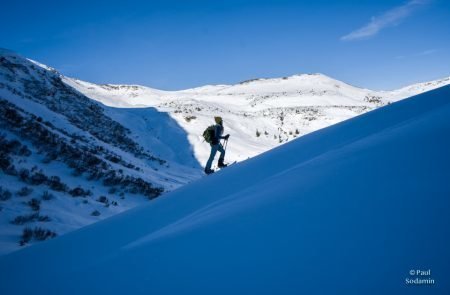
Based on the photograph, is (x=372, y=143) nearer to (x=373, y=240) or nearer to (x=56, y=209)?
(x=373, y=240)

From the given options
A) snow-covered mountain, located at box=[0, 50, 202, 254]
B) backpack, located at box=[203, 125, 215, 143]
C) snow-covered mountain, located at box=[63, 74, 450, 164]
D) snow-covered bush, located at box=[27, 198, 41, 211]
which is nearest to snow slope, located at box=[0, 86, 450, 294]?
snow-covered mountain, located at box=[0, 50, 202, 254]

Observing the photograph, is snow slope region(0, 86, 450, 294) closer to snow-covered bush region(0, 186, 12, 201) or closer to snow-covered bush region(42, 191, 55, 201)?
snow-covered bush region(0, 186, 12, 201)

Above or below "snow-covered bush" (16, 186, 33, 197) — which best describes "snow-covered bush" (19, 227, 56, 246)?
below

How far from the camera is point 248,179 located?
11.6ft

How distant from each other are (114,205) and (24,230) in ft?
11.2

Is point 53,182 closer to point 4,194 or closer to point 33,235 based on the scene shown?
point 4,194

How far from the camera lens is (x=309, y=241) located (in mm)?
1454

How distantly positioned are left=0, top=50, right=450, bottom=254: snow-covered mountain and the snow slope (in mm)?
3782

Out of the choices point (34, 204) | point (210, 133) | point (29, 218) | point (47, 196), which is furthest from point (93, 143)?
point (29, 218)

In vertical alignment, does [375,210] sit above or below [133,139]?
below

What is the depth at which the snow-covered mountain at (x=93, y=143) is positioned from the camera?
7.18m

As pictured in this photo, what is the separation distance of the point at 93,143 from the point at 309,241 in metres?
17.5

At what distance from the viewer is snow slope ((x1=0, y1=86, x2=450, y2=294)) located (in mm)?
1125

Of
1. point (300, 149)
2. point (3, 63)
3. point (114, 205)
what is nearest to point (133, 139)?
point (3, 63)
